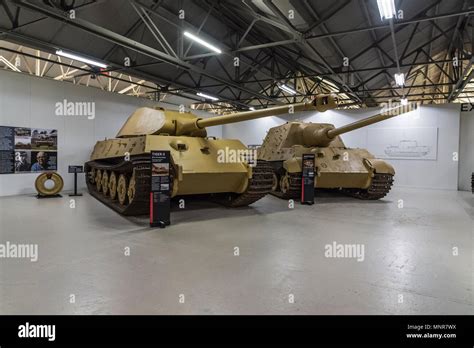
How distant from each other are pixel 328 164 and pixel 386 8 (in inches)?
186

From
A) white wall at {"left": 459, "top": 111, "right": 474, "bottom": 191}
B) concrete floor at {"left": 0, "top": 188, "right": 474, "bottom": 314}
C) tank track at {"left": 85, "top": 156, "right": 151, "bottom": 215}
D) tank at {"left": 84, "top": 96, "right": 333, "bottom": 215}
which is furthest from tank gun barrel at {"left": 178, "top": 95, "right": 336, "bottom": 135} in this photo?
white wall at {"left": 459, "top": 111, "right": 474, "bottom": 191}

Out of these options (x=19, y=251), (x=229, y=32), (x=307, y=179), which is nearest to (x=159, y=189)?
(x=19, y=251)

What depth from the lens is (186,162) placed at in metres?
7.58

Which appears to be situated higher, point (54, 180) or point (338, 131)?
point (338, 131)

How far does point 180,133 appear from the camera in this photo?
8828 millimetres

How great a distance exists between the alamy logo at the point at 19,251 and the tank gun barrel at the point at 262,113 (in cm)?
457

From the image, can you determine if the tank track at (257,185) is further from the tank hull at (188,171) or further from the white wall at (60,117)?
the white wall at (60,117)

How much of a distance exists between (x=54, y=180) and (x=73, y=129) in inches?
105

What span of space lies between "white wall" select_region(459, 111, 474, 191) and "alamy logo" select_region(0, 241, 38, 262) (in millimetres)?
17504

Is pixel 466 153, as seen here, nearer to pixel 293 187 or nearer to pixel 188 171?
pixel 293 187

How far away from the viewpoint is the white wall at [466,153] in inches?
633
